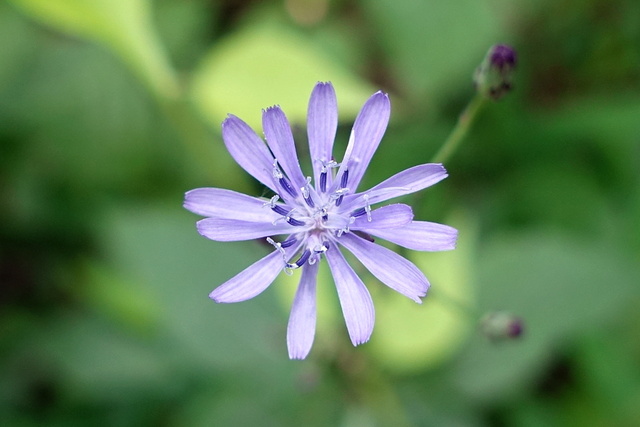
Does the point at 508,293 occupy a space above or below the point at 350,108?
below

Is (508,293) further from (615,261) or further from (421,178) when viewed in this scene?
(421,178)

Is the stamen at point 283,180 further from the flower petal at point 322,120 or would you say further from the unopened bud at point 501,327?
the unopened bud at point 501,327

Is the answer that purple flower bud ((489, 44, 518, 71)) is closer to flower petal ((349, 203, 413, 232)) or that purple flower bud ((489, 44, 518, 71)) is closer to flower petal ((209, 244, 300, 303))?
flower petal ((349, 203, 413, 232))

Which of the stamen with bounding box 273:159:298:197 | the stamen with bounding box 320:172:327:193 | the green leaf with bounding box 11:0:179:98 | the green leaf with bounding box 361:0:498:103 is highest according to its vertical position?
the green leaf with bounding box 361:0:498:103

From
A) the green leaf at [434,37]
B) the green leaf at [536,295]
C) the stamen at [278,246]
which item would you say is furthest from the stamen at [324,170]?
the green leaf at [434,37]

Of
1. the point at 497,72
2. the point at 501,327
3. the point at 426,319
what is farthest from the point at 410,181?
the point at 426,319

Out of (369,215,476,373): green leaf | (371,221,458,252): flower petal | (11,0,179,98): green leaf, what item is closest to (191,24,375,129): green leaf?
(11,0,179,98): green leaf

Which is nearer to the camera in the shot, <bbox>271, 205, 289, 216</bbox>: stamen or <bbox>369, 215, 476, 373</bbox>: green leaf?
<bbox>271, 205, 289, 216</bbox>: stamen

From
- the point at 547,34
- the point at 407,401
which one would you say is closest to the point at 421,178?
the point at 407,401
